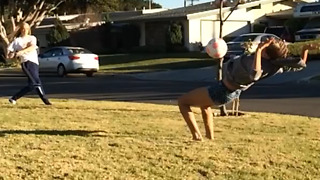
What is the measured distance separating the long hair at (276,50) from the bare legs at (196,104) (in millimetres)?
858

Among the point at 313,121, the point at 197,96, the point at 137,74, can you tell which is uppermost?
the point at 197,96

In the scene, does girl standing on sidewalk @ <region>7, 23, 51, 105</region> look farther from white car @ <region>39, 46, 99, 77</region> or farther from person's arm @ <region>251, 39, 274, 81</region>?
white car @ <region>39, 46, 99, 77</region>

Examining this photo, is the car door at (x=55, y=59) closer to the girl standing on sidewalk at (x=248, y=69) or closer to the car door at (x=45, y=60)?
the car door at (x=45, y=60)

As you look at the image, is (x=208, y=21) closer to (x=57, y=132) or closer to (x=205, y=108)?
(x=57, y=132)

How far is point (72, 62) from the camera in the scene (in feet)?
98.6

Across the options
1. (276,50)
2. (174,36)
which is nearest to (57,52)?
(174,36)

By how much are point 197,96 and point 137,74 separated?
22.5m

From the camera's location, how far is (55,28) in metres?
52.7

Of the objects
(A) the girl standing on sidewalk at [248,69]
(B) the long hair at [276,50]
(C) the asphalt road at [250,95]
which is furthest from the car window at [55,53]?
(B) the long hair at [276,50]

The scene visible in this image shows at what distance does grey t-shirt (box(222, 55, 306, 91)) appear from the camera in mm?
6660

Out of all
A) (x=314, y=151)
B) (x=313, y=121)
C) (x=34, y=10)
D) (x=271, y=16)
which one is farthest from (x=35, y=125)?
(x=271, y=16)

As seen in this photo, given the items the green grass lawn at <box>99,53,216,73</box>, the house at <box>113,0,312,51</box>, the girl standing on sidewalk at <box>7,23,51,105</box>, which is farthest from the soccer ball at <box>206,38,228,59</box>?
the house at <box>113,0,312,51</box>

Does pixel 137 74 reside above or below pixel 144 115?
below

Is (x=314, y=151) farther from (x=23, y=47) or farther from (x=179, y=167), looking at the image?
(x=23, y=47)
